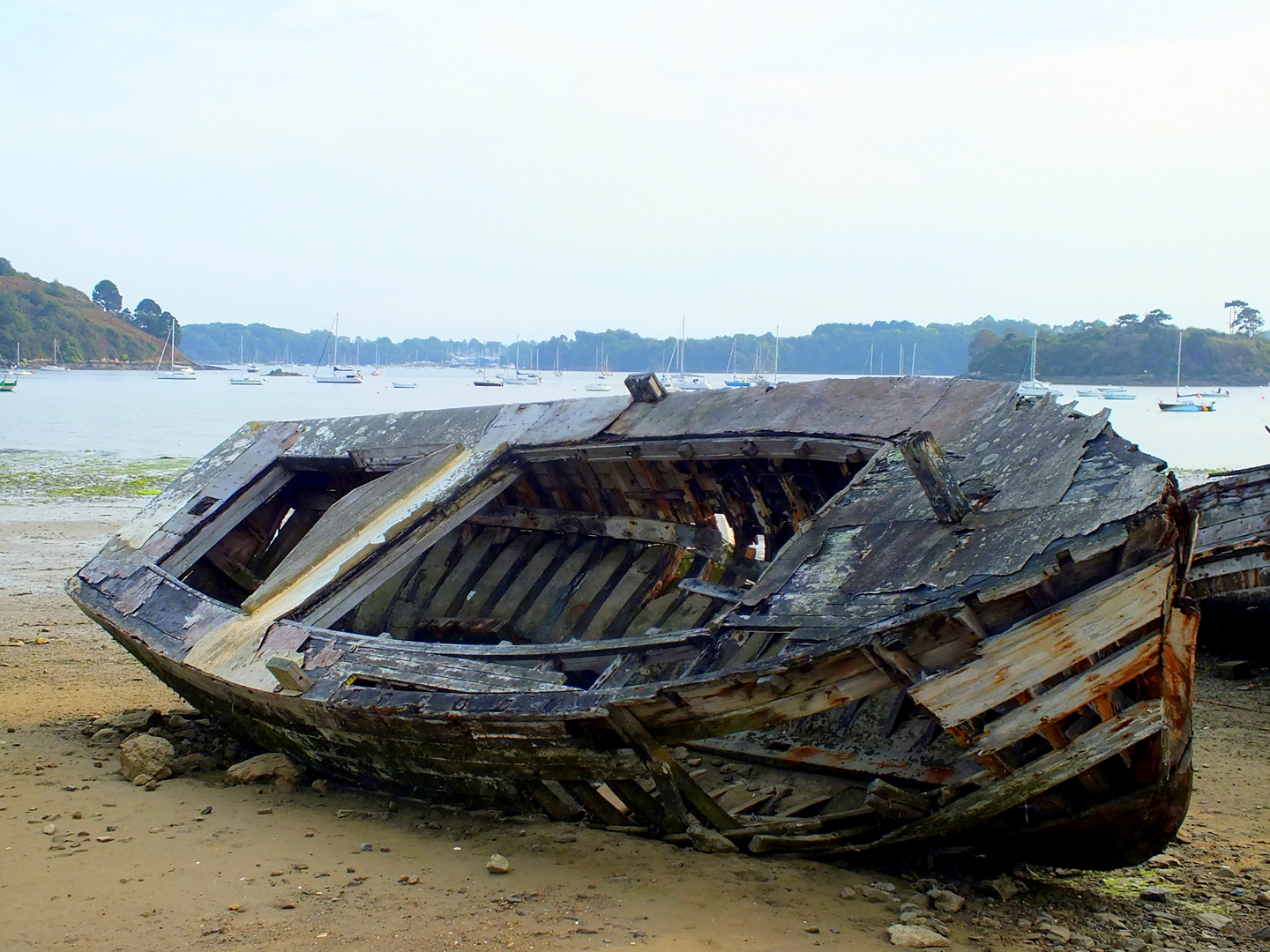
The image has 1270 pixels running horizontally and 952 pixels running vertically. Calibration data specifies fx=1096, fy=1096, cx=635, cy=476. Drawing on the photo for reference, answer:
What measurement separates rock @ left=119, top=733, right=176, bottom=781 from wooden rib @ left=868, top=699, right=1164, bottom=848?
12.6ft

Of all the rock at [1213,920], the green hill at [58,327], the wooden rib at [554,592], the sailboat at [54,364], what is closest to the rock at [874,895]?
the rock at [1213,920]

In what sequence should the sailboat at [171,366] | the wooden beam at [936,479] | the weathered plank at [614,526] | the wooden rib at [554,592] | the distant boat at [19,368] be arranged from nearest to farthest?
1. the wooden beam at [936,479]
2. the weathered plank at [614,526]
3. the wooden rib at [554,592]
4. the distant boat at [19,368]
5. the sailboat at [171,366]

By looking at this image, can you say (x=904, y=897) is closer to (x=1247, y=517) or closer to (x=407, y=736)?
(x=407, y=736)

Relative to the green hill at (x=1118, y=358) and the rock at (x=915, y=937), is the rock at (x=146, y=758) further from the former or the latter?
the green hill at (x=1118, y=358)

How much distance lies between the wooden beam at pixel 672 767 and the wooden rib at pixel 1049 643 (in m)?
0.99

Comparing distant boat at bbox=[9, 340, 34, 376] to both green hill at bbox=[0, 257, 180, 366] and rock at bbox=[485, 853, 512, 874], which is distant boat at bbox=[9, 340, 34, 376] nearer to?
green hill at bbox=[0, 257, 180, 366]

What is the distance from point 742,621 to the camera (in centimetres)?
362

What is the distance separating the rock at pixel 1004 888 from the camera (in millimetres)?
3818

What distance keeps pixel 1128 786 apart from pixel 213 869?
336 cm

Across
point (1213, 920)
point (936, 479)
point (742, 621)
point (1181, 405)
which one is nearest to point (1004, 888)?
point (1213, 920)

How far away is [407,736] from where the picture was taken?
4375mm

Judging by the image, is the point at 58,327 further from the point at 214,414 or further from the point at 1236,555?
the point at 1236,555

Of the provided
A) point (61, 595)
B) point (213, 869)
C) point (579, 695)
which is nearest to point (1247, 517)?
point (579, 695)

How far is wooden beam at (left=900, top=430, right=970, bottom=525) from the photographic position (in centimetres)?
358
